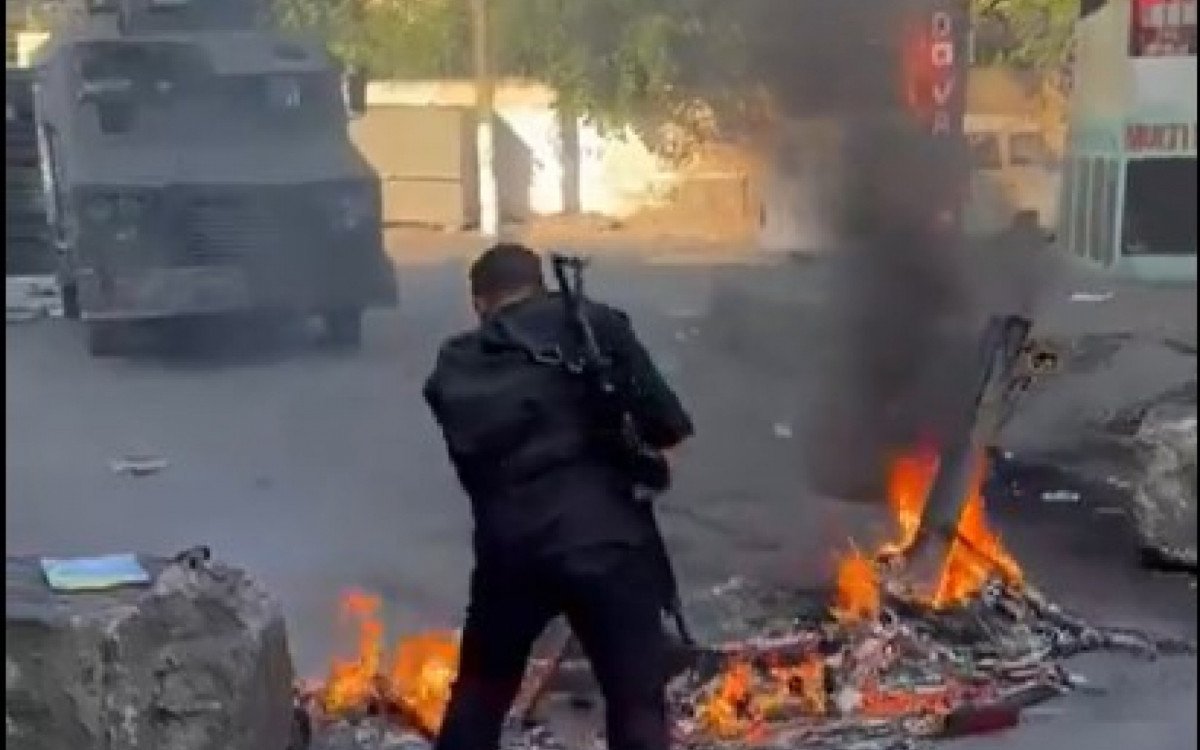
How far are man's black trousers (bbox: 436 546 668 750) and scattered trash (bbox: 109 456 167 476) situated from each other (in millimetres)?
3333

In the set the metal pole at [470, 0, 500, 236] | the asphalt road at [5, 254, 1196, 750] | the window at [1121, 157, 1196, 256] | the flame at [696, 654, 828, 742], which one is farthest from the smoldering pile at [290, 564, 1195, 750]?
the window at [1121, 157, 1196, 256]

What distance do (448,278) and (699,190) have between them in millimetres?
982

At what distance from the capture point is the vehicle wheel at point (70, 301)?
7137 millimetres

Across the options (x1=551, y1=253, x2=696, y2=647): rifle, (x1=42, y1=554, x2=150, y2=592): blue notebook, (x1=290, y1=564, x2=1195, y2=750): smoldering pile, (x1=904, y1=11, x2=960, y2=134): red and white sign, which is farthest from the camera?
(x1=904, y1=11, x2=960, y2=134): red and white sign

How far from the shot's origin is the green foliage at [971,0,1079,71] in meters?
7.17

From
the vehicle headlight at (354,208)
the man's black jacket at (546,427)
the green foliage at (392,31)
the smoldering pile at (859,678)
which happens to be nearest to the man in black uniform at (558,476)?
the man's black jacket at (546,427)

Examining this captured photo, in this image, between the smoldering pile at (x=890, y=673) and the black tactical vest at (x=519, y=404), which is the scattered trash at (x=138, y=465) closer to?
the smoldering pile at (x=890, y=673)

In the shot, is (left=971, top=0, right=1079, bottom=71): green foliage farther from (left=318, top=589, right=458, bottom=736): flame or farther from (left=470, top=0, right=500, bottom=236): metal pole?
(left=318, top=589, right=458, bottom=736): flame

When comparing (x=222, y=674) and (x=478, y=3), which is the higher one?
(x=478, y=3)

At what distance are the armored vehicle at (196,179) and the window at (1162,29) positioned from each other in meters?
2.86

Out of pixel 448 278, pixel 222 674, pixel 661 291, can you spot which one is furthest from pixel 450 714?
pixel 661 291

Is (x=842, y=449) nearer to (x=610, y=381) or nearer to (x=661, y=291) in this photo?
(x=661, y=291)

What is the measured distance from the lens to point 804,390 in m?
8.41

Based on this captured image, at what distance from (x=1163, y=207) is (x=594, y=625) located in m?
1.72
